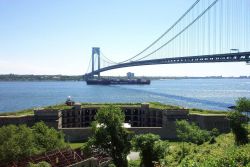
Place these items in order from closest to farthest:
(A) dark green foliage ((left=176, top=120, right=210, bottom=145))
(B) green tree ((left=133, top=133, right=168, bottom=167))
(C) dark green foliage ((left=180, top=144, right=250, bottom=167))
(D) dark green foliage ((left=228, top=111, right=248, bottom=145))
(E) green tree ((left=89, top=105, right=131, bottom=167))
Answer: (C) dark green foliage ((left=180, top=144, right=250, bottom=167)) → (E) green tree ((left=89, top=105, right=131, bottom=167)) → (B) green tree ((left=133, top=133, right=168, bottom=167)) → (D) dark green foliage ((left=228, top=111, right=248, bottom=145)) → (A) dark green foliage ((left=176, top=120, right=210, bottom=145))

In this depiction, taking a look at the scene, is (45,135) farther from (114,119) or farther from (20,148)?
(114,119)

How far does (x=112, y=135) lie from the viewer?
29.4m

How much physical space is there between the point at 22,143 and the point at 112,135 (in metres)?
7.42

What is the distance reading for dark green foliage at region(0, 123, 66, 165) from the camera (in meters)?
30.4

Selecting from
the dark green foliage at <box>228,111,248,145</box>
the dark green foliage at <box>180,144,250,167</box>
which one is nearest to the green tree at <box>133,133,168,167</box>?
the dark green foliage at <box>228,111,248,145</box>

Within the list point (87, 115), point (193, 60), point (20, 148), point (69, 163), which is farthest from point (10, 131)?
point (193, 60)

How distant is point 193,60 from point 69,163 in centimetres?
5963

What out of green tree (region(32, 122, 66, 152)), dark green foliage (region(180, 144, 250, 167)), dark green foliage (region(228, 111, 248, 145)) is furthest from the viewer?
green tree (region(32, 122, 66, 152))

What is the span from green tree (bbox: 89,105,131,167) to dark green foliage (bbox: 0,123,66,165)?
217 inches

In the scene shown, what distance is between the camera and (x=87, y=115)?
56344 millimetres

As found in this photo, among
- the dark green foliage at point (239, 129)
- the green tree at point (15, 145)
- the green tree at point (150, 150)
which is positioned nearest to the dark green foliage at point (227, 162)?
the green tree at point (150, 150)

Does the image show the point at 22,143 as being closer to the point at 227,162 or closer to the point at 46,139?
the point at 46,139

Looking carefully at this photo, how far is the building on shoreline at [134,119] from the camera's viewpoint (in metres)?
46.7

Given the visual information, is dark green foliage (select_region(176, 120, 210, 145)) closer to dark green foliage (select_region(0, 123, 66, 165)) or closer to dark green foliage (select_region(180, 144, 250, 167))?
dark green foliage (select_region(0, 123, 66, 165))
